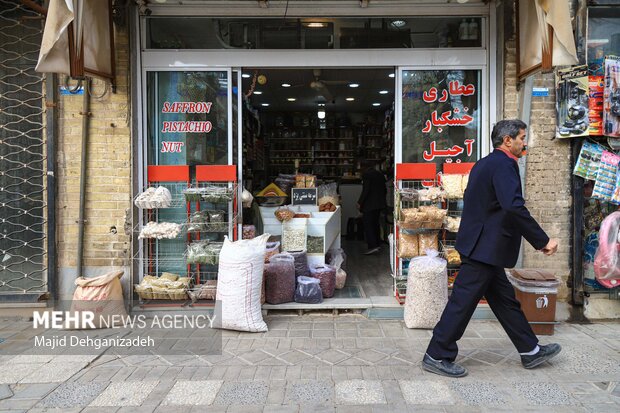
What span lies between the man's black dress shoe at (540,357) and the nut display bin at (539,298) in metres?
0.86

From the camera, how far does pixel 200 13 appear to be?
18.3ft

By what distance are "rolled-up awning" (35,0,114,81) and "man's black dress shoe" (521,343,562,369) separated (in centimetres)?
470

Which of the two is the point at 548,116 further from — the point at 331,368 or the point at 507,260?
the point at 331,368

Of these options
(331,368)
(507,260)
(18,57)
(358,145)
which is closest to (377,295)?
(331,368)

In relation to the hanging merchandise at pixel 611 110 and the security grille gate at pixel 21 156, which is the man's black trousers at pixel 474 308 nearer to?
the hanging merchandise at pixel 611 110

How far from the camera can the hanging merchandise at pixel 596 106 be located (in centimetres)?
518

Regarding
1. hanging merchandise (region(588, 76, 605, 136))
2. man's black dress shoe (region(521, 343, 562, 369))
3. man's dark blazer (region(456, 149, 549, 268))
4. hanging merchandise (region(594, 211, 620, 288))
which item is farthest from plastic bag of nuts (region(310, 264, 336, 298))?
hanging merchandise (region(588, 76, 605, 136))

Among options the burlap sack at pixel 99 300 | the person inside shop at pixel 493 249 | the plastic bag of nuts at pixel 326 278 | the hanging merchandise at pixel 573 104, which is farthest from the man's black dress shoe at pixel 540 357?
the burlap sack at pixel 99 300

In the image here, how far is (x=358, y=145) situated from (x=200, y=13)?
8.60 meters

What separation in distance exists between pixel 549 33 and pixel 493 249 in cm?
227

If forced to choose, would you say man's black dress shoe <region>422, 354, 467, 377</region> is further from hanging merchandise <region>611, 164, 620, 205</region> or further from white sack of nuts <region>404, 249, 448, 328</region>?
hanging merchandise <region>611, 164, 620, 205</region>

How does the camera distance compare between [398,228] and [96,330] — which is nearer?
[96,330]

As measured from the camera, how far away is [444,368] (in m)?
3.82

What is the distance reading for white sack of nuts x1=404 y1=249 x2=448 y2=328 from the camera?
4762 mm
